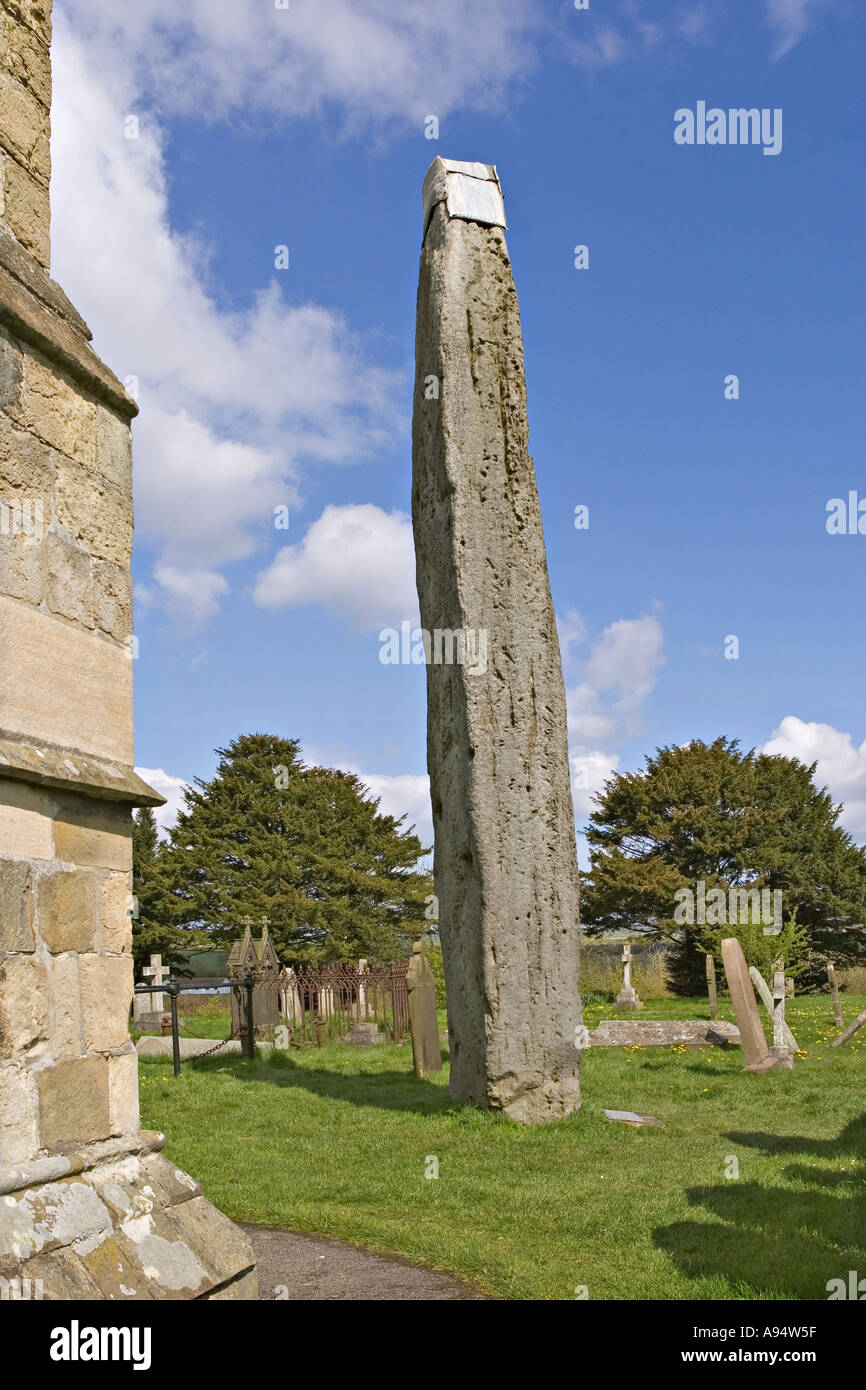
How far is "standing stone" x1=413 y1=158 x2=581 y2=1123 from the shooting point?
29.5ft

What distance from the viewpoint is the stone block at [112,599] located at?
11.5 ft

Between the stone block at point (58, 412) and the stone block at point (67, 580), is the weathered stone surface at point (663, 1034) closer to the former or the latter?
the stone block at point (67, 580)

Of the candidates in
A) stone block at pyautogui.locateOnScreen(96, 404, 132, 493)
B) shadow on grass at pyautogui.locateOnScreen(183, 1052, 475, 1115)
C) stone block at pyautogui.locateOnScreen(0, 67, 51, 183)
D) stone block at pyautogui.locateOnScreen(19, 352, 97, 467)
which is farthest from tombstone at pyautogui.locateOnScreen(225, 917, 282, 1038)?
stone block at pyautogui.locateOnScreen(0, 67, 51, 183)

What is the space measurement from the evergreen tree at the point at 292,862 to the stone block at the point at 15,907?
32771mm

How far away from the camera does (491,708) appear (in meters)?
9.25

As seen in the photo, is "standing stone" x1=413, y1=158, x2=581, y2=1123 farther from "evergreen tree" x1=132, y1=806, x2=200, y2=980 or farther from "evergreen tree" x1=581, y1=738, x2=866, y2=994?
"evergreen tree" x1=132, y1=806, x2=200, y2=980

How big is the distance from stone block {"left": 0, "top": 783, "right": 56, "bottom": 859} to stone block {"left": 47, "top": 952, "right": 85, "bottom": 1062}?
0.32 m

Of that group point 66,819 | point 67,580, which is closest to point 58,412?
point 67,580

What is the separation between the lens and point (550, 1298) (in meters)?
4.56

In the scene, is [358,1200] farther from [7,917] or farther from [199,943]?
[199,943]

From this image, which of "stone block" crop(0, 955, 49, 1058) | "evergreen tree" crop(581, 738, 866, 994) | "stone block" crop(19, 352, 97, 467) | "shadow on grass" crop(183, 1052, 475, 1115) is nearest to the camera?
"stone block" crop(0, 955, 49, 1058)

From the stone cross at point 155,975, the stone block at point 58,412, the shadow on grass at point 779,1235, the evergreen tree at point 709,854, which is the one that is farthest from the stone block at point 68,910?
the evergreen tree at point 709,854

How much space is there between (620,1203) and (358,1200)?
1565mm

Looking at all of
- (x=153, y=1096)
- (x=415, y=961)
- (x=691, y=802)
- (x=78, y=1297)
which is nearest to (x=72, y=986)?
(x=78, y=1297)
